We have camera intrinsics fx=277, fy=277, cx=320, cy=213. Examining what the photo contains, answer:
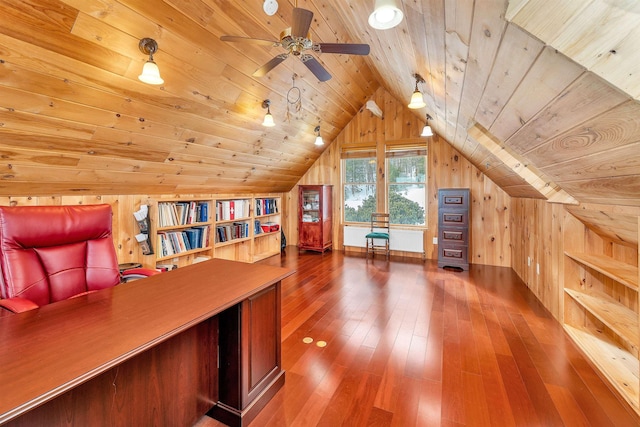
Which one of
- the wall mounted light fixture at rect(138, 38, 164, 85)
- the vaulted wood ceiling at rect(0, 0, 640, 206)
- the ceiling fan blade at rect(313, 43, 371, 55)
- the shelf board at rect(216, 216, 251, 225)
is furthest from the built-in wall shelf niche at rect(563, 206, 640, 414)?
the shelf board at rect(216, 216, 251, 225)

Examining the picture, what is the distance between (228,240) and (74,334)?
3538 mm

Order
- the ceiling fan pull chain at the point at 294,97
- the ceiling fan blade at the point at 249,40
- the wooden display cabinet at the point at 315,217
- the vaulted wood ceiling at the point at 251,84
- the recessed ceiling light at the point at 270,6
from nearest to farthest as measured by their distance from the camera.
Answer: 1. the vaulted wood ceiling at the point at 251,84
2. the ceiling fan blade at the point at 249,40
3. the recessed ceiling light at the point at 270,6
4. the ceiling fan pull chain at the point at 294,97
5. the wooden display cabinet at the point at 315,217

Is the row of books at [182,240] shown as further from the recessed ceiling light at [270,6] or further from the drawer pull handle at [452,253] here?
the drawer pull handle at [452,253]

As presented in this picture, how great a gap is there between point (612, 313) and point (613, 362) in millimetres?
345

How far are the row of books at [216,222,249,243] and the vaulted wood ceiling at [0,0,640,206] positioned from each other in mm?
978

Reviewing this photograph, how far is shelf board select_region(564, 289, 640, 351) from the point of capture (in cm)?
176

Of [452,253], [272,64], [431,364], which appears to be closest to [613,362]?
[431,364]

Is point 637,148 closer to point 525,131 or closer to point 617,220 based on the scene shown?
point 525,131

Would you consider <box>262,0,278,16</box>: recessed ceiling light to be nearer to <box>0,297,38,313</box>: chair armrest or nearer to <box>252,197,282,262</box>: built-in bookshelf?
<box>0,297,38,313</box>: chair armrest

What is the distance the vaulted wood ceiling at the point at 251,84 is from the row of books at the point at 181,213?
0.25 meters

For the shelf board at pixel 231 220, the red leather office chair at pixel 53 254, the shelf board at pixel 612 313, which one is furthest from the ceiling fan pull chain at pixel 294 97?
the shelf board at pixel 612 313

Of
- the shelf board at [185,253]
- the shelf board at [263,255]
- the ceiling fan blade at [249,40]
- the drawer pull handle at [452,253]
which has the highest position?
the ceiling fan blade at [249,40]

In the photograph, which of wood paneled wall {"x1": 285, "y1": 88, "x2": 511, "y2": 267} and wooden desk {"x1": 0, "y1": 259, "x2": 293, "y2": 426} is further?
wood paneled wall {"x1": 285, "y1": 88, "x2": 511, "y2": 267}

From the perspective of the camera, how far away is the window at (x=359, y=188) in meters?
5.50
